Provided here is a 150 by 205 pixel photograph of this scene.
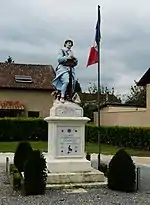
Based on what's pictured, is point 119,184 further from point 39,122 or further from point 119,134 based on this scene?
point 39,122

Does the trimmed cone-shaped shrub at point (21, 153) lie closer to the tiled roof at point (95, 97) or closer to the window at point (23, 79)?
the window at point (23, 79)

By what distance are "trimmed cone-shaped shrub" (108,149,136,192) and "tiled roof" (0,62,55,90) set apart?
30.5 meters

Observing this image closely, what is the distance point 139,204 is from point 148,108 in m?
23.0

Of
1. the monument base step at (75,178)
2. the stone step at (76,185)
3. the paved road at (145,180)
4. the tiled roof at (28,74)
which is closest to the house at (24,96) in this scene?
the tiled roof at (28,74)

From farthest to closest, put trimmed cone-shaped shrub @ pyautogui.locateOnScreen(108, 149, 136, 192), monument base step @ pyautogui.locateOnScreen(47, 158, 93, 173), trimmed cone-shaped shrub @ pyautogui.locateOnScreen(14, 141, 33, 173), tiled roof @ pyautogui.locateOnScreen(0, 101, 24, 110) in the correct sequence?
tiled roof @ pyautogui.locateOnScreen(0, 101, 24, 110)
trimmed cone-shaped shrub @ pyautogui.locateOnScreen(14, 141, 33, 173)
monument base step @ pyautogui.locateOnScreen(47, 158, 93, 173)
trimmed cone-shaped shrub @ pyautogui.locateOnScreen(108, 149, 136, 192)

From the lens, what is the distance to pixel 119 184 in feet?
35.5

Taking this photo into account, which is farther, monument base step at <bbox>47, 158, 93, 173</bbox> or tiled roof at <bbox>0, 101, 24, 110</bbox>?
tiled roof at <bbox>0, 101, 24, 110</bbox>

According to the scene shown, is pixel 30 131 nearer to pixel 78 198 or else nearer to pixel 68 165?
pixel 68 165

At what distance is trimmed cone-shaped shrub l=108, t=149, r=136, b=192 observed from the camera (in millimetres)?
10766

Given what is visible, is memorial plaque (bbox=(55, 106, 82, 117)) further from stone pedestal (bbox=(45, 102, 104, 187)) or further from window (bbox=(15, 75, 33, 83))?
window (bbox=(15, 75, 33, 83))

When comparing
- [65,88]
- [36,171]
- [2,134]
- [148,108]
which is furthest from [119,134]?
[36,171]

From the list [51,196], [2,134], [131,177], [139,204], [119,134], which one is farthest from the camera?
[2,134]

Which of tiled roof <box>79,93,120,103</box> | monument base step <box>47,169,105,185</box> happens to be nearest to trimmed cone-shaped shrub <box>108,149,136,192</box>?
monument base step <box>47,169,105,185</box>

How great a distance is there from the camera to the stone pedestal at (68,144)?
1157cm
